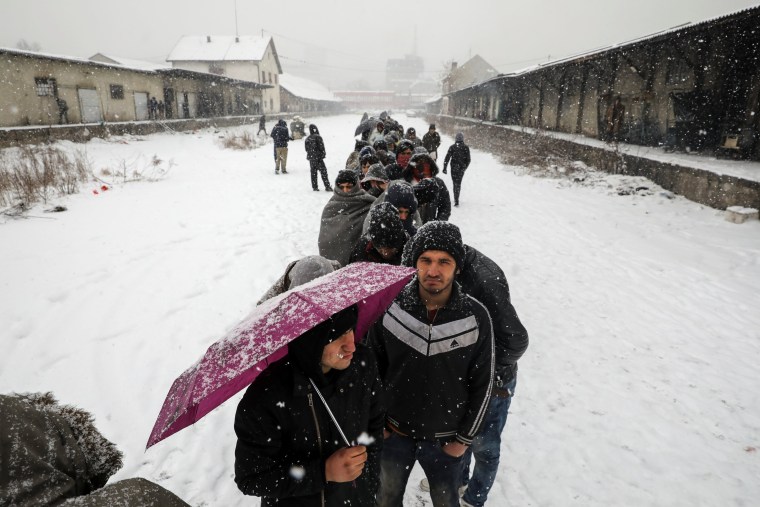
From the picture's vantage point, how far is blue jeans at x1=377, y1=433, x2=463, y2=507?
6.82ft

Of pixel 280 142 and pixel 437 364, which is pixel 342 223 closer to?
pixel 437 364

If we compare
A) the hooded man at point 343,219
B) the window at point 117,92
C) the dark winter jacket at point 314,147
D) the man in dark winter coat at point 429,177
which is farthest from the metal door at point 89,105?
the hooded man at point 343,219

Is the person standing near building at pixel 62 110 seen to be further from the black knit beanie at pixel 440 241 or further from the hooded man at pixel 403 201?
the black knit beanie at pixel 440 241

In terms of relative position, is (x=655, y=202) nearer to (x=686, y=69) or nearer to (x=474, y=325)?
(x=686, y=69)

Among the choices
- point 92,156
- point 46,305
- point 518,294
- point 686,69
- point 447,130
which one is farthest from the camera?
point 447,130

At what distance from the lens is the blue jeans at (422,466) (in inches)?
81.9

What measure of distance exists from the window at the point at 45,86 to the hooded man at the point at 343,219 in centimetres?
2230

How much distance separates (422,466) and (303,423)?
96 centimetres

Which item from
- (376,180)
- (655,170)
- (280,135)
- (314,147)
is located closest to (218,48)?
(280,135)

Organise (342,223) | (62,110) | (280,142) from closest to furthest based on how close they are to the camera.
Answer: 1. (342,223)
2. (280,142)
3. (62,110)

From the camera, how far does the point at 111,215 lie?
8320mm

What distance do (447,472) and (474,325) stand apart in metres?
0.84

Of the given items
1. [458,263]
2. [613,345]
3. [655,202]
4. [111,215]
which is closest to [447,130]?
[655,202]

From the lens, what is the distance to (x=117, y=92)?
23562 mm
